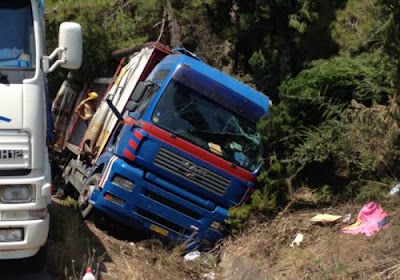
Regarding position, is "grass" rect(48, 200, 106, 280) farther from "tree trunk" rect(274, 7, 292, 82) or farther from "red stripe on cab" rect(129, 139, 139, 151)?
"tree trunk" rect(274, 7, 292, 82)

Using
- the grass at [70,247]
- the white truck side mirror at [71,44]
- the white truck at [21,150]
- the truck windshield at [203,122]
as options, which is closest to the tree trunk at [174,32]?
the truck windshield at [203,122]

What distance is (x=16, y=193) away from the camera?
19.2 feet

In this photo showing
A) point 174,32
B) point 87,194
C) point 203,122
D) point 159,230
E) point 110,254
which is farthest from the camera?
point 174,32

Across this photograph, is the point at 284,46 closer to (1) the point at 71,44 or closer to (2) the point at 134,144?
(2) the point at 134,144

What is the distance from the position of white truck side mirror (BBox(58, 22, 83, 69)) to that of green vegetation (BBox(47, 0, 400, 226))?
3449 millimetres

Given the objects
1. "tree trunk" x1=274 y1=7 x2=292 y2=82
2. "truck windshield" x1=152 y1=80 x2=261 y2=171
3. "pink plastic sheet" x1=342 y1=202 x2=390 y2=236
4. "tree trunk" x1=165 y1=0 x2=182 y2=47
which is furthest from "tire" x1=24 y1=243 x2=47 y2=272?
"tree trunk" x1=165 y1=0 x2=182 y2=47

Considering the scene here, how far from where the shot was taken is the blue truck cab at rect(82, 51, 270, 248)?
29.3 ft

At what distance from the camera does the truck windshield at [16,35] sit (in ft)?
20.3

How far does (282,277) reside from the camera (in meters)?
7.38

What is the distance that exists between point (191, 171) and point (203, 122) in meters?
0.70

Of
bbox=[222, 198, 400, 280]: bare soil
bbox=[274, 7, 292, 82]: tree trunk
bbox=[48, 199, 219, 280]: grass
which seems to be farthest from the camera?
bbox=[274, 7, 292, 82]: tree trunk

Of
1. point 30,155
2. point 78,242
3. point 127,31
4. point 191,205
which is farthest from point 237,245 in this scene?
point 127,31

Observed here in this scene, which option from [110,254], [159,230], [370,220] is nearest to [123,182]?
[159,230]

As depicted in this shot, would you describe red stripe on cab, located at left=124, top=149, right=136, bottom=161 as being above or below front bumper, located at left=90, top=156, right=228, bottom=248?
above
